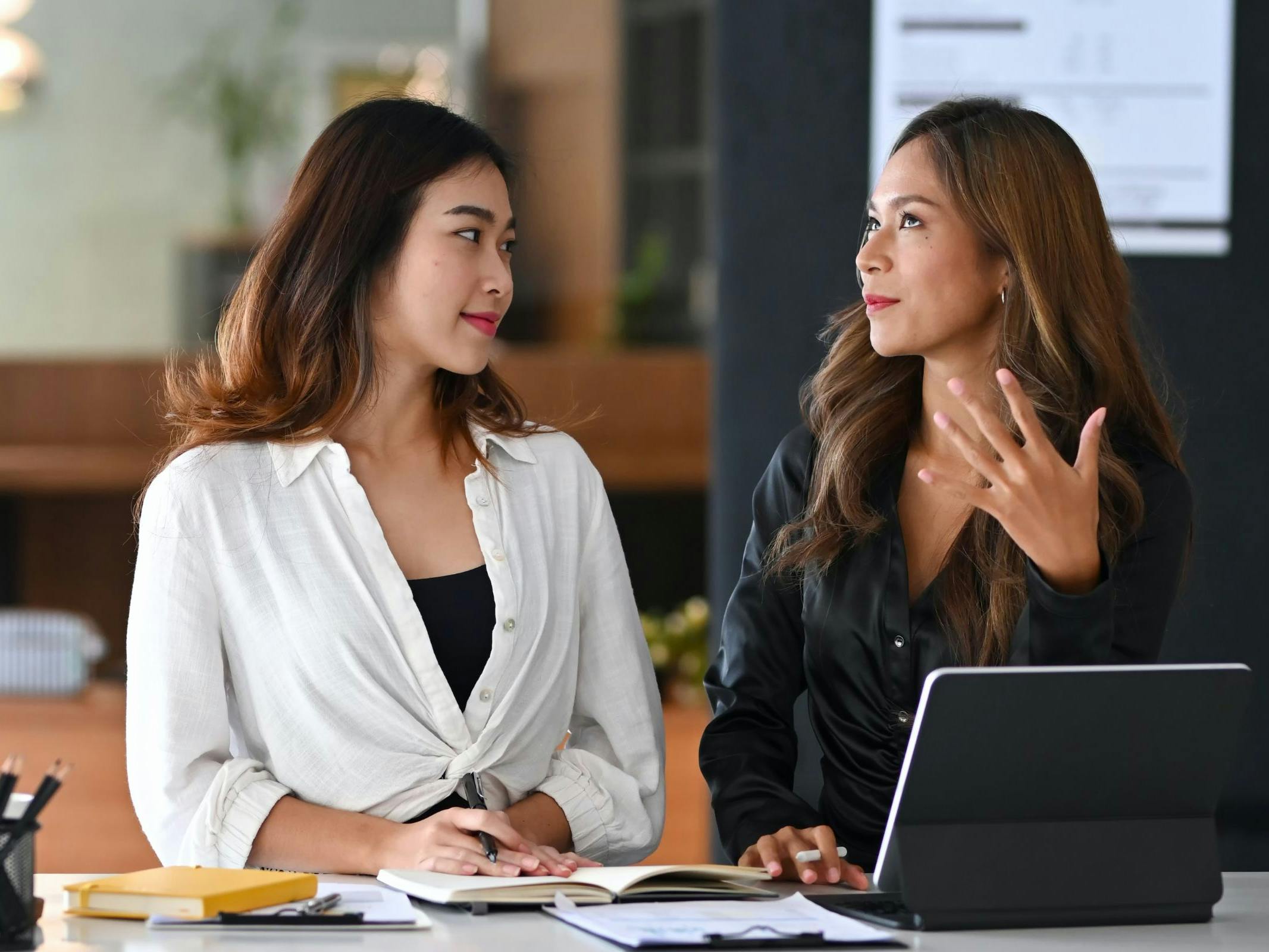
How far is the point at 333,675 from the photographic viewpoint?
1714 millimetres

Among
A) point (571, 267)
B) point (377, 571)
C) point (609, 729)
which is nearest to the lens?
point (377, 571)

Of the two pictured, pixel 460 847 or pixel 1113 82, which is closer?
pixel 460 847

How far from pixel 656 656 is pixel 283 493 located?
8.19ft

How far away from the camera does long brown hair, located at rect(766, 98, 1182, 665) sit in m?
1.83

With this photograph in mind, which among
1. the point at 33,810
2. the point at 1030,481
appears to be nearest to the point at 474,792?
the point at 33,810

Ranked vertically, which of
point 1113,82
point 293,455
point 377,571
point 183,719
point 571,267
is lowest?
point 183,719

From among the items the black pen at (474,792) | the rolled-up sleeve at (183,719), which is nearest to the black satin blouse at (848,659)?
the black pen at (474,792)

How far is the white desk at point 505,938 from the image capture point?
4.08ft

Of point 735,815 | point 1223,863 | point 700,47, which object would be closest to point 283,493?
point 735,815

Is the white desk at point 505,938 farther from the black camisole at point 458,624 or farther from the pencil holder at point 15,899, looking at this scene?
the black camisole at point 458,624

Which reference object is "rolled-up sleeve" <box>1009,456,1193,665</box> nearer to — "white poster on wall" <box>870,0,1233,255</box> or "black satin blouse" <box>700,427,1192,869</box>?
"black satin blouse" <box>700,427,1192,869</box>

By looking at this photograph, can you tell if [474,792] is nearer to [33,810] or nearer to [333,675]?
[333,675]

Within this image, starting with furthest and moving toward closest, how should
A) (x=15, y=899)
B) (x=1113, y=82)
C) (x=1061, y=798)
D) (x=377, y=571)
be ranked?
(x=1113, y=82), (x=377, y=571), (x=1061, y=798), (x=15, y=899)

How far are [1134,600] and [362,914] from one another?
993mm
